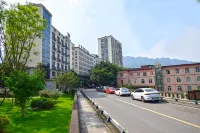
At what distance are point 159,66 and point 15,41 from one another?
134 ft

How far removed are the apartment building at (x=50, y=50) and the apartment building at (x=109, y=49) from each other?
210 feet

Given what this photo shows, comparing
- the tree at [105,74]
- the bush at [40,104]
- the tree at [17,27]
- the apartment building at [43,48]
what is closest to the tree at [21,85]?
the bush at [40,104]

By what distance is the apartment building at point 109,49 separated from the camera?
129 m

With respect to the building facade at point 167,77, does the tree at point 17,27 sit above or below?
above

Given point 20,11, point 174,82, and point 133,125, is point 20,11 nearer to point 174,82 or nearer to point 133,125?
point 133,125

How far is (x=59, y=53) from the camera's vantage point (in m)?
58.8

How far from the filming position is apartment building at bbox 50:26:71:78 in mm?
53000

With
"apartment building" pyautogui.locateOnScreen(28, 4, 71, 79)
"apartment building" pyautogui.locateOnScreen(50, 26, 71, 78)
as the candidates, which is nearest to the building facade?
"apartment building" pyautogui.locateOnScreen(50, 26, 71, 78)

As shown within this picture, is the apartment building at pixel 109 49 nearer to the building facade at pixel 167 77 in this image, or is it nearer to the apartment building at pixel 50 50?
the apartment building at pixel 50 50

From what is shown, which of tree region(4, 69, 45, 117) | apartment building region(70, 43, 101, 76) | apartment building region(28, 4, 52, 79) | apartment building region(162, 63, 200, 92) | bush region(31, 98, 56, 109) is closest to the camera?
tree region(4, 69, 45, 117)

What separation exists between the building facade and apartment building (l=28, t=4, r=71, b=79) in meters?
23.0

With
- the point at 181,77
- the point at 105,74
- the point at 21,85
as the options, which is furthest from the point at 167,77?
the point at 21,85

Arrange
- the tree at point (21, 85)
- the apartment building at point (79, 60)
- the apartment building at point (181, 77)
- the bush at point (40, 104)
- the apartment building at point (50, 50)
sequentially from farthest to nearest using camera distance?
the apartment building at point (79, 60), the apartment building at point (181, 77), the apartment building at point (50, 50), the bush at point (40, 104), the tree at point (21, 85)

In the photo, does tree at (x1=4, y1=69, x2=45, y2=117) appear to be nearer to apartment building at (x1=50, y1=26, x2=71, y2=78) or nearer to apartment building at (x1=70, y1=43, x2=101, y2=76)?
apartment building at (x1=50, y1=26, x2=71, y2=78)
